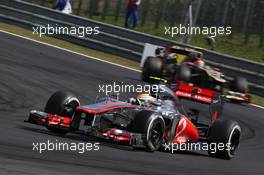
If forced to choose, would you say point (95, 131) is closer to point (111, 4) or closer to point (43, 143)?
point (43, 143)

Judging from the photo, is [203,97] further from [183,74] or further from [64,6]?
[64,6]

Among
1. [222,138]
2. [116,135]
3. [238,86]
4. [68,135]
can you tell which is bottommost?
[238,86]

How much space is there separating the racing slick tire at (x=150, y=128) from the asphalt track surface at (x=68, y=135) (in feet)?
0.48

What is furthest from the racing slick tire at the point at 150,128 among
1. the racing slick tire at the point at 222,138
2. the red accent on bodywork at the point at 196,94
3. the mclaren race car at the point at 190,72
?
the mclaren race car at the point at 190,72

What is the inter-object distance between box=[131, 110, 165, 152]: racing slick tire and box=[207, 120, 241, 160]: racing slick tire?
1.27 m

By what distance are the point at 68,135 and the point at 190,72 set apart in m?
8.03

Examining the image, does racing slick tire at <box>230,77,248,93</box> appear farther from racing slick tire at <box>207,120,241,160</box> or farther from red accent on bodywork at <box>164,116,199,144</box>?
red accent on bodywork at <box>164,116,199,144</box>

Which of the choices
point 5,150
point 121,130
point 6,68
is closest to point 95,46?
point 6,68

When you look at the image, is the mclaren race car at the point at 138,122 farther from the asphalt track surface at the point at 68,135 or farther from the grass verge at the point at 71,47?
the grass verge at the point at 71,47

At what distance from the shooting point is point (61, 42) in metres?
24.8

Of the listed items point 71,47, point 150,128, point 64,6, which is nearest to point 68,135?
point 150,128

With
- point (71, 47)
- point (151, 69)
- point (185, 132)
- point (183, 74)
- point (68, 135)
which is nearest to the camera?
point (68, 135)

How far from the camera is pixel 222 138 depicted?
11.4 meters

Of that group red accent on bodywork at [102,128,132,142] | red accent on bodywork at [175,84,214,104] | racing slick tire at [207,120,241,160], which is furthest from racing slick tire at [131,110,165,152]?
red accent on bodywork at [175,84,214,104]
